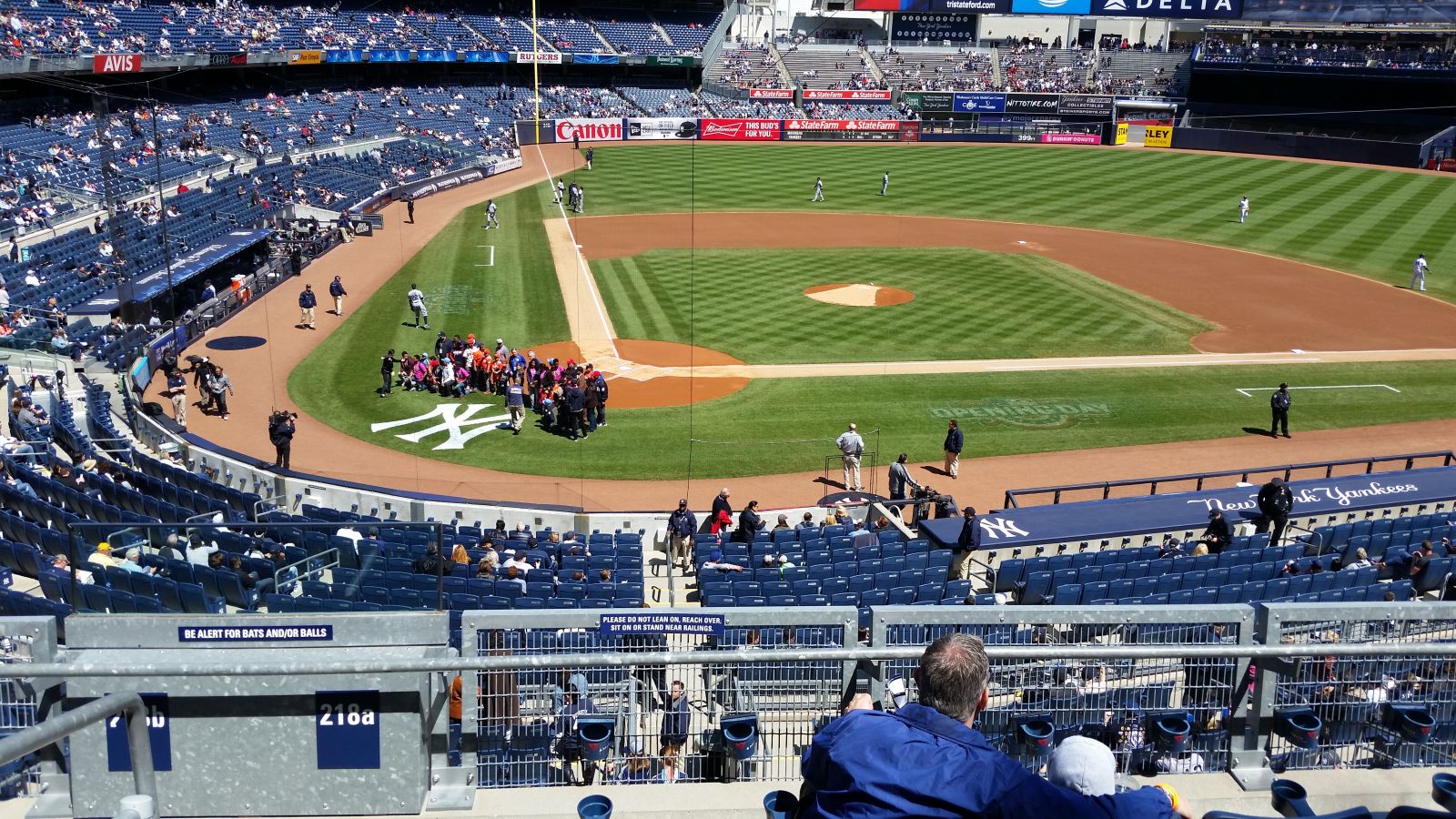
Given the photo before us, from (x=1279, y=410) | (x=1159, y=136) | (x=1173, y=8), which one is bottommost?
(x=1279, y=410)

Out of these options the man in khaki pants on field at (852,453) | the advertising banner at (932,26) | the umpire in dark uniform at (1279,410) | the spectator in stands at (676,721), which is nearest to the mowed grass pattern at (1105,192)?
the umpire in dark uniform at (1279,410)

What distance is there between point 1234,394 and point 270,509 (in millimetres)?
22404

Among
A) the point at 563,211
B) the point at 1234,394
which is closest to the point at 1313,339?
the point at 1234,394

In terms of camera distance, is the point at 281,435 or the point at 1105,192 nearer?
the point at 281,435

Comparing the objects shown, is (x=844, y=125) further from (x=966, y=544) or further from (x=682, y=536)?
(x=966, y=544)

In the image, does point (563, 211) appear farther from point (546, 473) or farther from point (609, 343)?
point (546, 473)

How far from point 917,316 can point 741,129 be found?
47.4m

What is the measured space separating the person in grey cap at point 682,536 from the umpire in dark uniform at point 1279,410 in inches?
556

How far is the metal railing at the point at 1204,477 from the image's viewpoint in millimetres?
20219

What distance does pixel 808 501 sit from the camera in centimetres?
2178

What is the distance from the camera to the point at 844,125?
79812mm

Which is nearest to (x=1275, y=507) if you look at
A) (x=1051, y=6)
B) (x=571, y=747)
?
(x=571, y=747)

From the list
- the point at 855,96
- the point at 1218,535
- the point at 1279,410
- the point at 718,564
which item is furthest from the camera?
the point at 855,96

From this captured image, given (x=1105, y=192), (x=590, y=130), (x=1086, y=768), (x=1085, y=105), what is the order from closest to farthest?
(x=1086, y=768) < (x=1105, y=192) < (x=590, y=130) < (x=1085, y=105)
